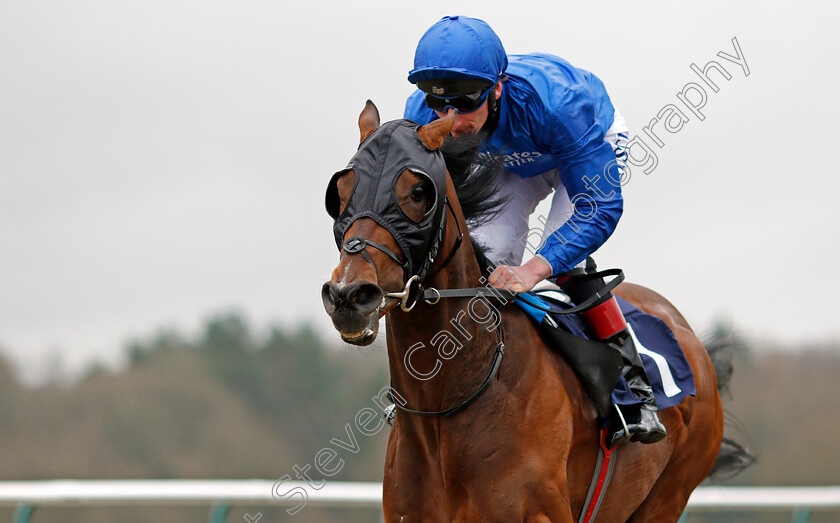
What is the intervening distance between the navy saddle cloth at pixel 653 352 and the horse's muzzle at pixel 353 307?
108cm

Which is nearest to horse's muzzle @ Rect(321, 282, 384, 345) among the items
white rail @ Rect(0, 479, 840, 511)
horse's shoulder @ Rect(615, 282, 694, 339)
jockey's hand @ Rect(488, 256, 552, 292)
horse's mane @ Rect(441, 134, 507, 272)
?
jockey's hand @ Rect(488, 256, 552, 292)

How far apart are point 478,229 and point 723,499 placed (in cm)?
342

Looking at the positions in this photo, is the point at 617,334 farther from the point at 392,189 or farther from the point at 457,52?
the point at 392,189

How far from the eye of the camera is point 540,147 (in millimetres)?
3209

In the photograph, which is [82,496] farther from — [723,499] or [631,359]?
[723,499]

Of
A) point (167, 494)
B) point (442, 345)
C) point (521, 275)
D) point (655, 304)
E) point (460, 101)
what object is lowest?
point (167, 494)

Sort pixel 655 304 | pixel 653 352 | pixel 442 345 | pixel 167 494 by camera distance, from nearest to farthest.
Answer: pixel 442 345 < pixel 653 352 < pixel 655 304 < pixel 167 494

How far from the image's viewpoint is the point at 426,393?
2697 millimetres

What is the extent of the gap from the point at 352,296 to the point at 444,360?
59 cm

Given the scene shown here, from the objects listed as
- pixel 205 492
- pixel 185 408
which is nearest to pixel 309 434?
pixel 185 408

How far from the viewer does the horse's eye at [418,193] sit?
245cm

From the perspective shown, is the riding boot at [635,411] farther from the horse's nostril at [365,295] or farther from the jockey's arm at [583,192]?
the horse's nostril at [365,295]

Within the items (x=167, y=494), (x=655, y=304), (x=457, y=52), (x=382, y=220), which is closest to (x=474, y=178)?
(x=457, y=52)

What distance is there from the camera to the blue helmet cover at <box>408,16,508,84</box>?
9.14ft
